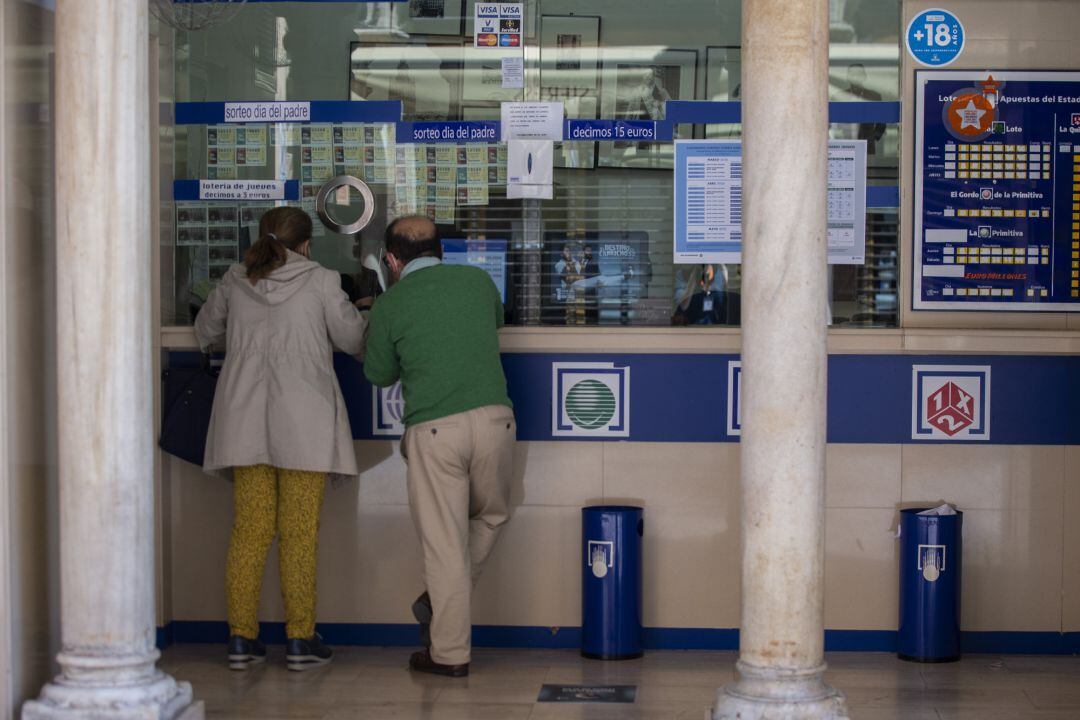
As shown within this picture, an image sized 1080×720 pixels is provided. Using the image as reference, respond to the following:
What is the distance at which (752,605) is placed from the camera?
4.20 metres

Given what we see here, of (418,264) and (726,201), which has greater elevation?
(726,201)

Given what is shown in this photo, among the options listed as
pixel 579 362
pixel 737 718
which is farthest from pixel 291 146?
pixel 737 718

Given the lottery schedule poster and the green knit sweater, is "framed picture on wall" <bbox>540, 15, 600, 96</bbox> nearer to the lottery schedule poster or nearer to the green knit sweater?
the green knit sweater

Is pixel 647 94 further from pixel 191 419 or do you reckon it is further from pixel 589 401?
pixel 191 419

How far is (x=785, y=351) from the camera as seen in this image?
4141 millimetres

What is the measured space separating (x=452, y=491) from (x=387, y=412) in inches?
28.9

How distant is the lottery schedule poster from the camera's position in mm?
5727

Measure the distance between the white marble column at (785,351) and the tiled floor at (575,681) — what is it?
2.59ft

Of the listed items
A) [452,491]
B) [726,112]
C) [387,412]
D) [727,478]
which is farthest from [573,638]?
[726,112]

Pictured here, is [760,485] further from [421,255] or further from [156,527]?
[156,527]

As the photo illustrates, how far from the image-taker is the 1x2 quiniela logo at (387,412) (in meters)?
5.83

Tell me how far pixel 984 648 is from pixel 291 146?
3.42m

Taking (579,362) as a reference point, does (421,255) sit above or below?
above

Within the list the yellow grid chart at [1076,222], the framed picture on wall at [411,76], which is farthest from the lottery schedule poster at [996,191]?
the framed picture on wall at [411,76]
